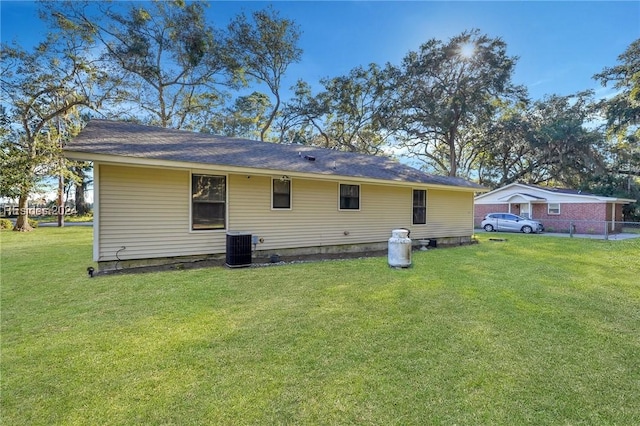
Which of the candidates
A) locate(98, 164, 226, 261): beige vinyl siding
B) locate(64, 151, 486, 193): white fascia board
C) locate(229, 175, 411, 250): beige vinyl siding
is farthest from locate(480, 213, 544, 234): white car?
locate(98, 164, 226, 261): beige vinyl siding

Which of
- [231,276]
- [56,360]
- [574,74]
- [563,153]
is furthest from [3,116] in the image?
[563,153]

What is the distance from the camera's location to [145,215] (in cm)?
659

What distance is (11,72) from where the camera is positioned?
15312mm

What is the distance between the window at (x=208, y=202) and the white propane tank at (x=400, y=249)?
13.8 ft

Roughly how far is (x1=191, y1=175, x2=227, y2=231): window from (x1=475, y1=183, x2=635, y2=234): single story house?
63.7 feet

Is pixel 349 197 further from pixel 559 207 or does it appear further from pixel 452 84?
pixel 452 84

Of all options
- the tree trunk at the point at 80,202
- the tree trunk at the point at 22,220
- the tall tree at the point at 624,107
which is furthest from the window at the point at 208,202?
the tree trunk at the point at 80,202

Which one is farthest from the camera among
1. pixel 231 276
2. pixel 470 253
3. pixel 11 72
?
pixel 11 72

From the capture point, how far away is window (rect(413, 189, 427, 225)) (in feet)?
36.9

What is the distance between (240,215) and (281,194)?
1.30 meters

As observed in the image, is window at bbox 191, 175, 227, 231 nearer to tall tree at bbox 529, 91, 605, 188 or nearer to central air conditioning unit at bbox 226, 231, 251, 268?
central air conditioning unit at bbox 226, 231, 251, 268

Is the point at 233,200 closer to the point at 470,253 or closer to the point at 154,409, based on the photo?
the point at 154,409

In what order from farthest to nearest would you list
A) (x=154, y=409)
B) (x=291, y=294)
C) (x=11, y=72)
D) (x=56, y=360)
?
(x=11, y=72) → (x=291, y=294) → (x=56, y=360) → (x=154, y=409)

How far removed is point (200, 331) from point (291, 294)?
1.77 metres
